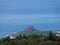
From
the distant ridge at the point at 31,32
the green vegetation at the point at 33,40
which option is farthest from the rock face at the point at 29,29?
the green vegetation at the point at 33,40

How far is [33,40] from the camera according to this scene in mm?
2531

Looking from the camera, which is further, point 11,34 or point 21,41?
point 11,34

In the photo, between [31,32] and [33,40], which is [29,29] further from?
[33,40]

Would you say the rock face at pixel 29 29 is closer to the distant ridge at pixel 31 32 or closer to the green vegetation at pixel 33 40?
the distant ridge at pixel 31 32

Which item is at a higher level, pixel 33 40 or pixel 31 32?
pixel 31 32

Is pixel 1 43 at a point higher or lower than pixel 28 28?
lower

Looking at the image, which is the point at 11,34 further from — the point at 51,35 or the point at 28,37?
the point at 51,35

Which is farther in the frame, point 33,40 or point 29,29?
point 29,29

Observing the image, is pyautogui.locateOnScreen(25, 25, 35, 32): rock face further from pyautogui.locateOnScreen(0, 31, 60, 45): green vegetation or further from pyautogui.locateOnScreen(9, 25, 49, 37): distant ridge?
pyautogui.locateOnScreen(0, 31, 60, 45): green vegetation

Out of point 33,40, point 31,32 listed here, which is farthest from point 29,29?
point 33,40

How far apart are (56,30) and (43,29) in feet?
0.59

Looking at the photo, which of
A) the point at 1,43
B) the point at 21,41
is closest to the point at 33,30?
the point at 21,41

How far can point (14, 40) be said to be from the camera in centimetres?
256

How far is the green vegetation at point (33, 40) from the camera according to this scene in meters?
2.51
